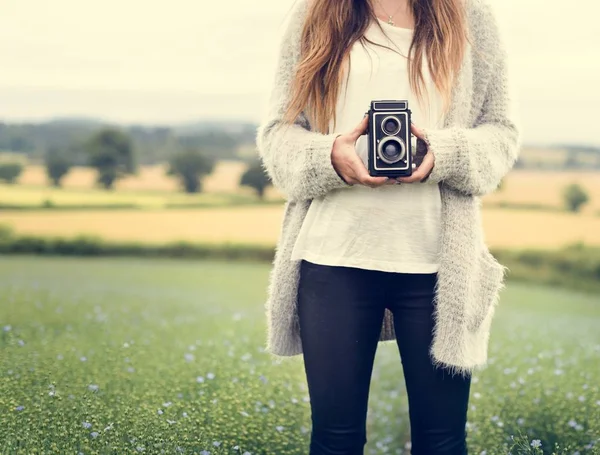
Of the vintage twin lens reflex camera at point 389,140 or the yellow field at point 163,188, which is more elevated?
the vintage twin lens reflex camera at point 389,140

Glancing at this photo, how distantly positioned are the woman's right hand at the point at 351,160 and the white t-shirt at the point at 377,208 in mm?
69

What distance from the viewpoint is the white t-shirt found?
1831 millimetres

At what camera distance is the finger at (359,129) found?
1816mm

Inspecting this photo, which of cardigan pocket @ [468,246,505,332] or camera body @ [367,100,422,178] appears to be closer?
camera body @ [367,100,422,178]

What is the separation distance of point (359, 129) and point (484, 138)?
0.36 metres

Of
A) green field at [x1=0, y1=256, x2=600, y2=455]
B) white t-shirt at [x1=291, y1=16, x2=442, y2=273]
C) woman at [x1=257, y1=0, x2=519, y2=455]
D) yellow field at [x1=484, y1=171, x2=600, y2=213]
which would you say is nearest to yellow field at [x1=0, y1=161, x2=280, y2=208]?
green field at [x1=0, y1=256, x2=600, y2=455]

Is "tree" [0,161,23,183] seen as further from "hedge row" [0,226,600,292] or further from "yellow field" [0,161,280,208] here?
"hedge row" [0,226,600,292]

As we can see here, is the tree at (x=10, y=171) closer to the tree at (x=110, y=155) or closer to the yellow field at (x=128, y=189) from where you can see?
the yellow field at (x=128, y=189)

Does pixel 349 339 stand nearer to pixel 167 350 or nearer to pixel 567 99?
pixel 167 350

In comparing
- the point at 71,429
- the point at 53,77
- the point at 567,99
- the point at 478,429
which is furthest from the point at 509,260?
the point at 71,429

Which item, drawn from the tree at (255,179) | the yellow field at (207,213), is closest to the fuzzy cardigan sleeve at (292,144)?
the yellow field at (207,213)

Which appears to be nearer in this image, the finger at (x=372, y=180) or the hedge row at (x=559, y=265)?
the finger at (x=372, y=180)

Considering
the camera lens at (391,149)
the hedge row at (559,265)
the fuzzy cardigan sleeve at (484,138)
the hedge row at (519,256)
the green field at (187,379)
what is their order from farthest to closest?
1. the hedge row at (559,265)
2. the hedge row at (519,256)
3. the green field at (187,379)
4. the fuzzy cardigan sleeve at (484,138)
5. the camera lens at (391,149)

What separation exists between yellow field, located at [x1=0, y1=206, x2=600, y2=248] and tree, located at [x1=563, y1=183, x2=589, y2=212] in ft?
0.27
